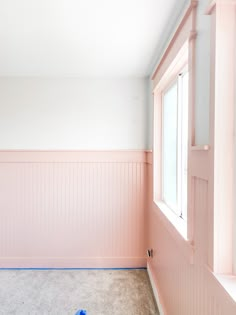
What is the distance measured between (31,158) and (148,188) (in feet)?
4.55

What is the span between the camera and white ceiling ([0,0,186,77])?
1450mm

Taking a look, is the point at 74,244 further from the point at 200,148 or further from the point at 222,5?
the point at 222,5

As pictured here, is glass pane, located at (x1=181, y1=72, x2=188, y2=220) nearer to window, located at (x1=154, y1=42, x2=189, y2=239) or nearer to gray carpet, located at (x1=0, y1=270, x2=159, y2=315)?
window, located at (x1=154, y1=42, x2=189, y2=239)

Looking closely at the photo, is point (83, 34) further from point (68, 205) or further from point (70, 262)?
point (70, 262)

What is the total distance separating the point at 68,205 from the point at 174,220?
58.0 inches

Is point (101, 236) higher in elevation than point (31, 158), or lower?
lower

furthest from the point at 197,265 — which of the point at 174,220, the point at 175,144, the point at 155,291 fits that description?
the point at 155,291

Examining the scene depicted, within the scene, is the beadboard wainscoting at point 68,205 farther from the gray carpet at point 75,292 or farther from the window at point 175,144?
the window at point 175,144

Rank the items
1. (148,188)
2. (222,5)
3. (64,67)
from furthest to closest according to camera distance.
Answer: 1. (148,188)
2. (64,67)
3. (222,5)

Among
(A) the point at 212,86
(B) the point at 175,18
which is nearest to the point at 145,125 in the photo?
(B) the point at 175,18

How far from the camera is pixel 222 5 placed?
3.05ft

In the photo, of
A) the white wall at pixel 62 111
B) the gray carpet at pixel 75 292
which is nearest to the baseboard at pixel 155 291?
the gray carpet at pixel 75 292

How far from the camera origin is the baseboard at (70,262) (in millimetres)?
2750

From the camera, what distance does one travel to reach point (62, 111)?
2.74m
